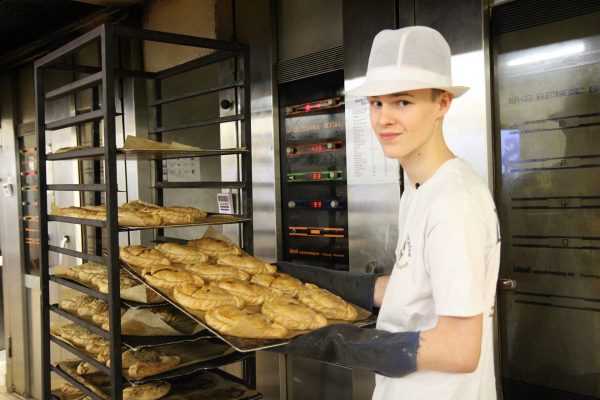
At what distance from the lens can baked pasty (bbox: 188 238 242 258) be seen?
96.0 inches

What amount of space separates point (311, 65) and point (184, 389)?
1733 millimetres

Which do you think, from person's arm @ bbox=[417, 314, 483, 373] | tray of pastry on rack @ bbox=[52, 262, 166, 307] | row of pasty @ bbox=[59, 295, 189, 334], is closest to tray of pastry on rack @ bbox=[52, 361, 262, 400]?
row of pasty @ bbox=[59, 295, 189, 334]

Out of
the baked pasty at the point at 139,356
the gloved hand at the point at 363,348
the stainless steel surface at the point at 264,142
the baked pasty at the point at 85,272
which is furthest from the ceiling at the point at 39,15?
the gloved hand at the point at 363,348

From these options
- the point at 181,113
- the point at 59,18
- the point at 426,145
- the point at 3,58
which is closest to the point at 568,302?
the point at 426,145

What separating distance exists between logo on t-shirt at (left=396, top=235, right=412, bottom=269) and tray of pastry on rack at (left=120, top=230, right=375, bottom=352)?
1.32 feet

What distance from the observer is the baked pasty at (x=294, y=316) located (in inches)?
69.7

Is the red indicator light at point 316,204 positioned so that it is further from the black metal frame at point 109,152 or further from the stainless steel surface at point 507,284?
the stainless steel surface at point 507,284

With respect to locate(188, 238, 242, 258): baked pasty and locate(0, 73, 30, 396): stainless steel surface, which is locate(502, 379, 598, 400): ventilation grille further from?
locate(0, 73, 30, 396): stainless steel surface

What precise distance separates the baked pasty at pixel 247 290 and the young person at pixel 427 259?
52 centimetres

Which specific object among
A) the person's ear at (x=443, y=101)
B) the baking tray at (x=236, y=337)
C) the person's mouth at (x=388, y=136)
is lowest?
the baking tray at (x=236, y=337)

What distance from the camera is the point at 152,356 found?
2.31 meters

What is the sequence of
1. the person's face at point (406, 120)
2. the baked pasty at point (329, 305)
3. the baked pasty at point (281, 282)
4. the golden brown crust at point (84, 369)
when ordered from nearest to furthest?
the person's face at point (406, 120), the baked pasty at point (329, 305), the baked pasty at point (281, 282), the golden brown crust at point (84, 369)

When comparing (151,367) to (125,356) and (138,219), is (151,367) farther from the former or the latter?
(138,219)

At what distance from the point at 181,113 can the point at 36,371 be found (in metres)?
3.01
